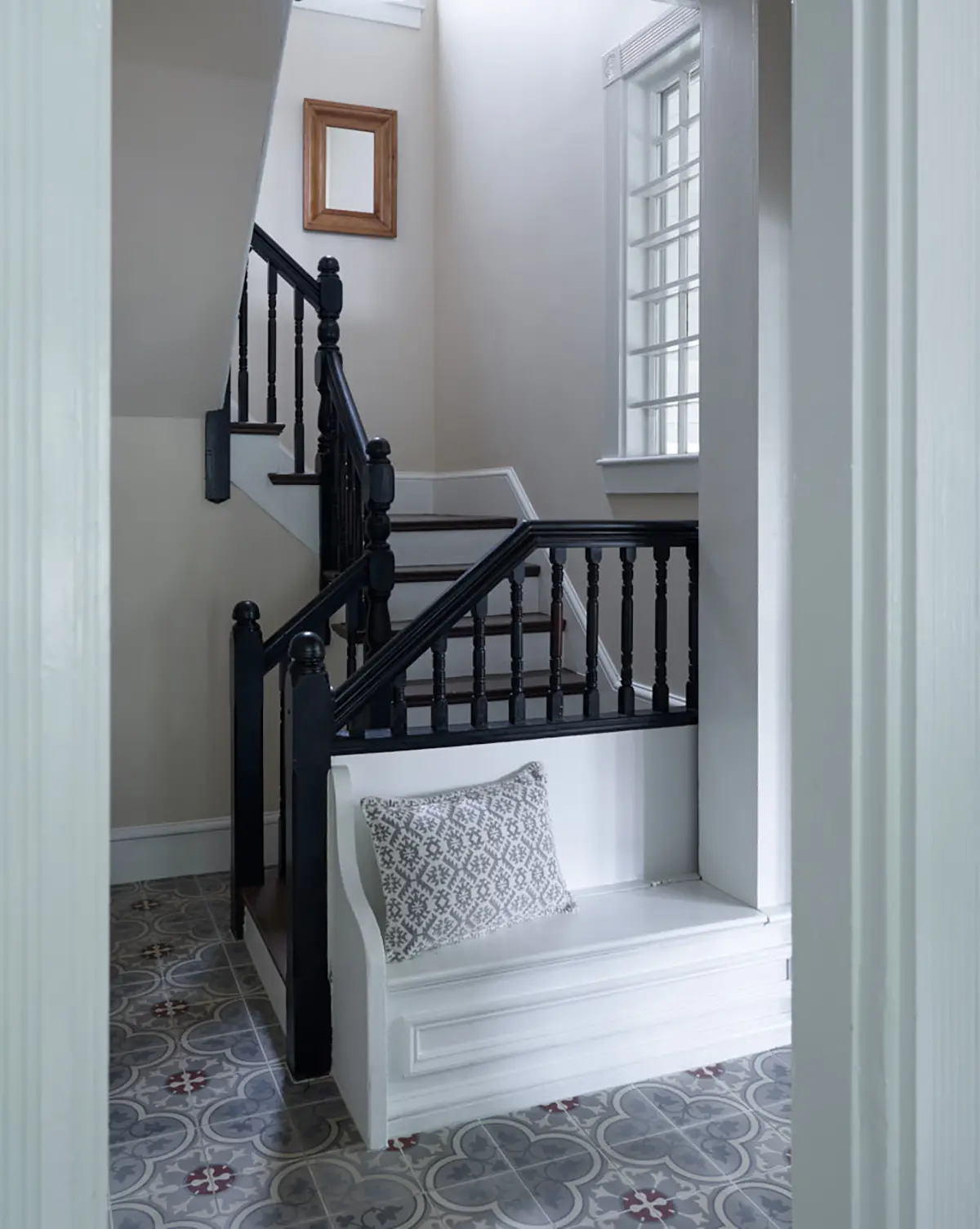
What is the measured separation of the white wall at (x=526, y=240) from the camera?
4.42 metres

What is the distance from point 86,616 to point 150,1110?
2.35 m

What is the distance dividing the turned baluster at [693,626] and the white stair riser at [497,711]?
2.64 ft

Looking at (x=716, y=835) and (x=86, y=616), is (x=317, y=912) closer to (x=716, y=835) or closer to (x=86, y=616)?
(x=716, y=835)

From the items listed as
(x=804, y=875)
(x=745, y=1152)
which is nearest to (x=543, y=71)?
(x=745, y=1152)

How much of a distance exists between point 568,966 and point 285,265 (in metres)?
3.16

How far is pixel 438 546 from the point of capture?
4.95m

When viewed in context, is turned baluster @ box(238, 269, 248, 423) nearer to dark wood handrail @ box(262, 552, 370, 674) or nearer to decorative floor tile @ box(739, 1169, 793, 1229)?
dark wood handrail @ box(262, 552, 370, 674)

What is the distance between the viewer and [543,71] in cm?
480

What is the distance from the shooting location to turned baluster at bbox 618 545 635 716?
312cm

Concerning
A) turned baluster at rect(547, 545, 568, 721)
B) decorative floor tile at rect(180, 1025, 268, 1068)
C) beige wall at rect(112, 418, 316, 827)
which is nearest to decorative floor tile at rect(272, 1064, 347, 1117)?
decorative floor tile at rect(180, 1025, 268, 1068)

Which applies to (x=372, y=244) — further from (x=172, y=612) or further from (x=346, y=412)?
(x=172, y=612)

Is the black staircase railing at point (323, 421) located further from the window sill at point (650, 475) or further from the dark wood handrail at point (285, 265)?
the window sill at point (650, 475)

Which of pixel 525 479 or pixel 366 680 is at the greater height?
pixel 525 479

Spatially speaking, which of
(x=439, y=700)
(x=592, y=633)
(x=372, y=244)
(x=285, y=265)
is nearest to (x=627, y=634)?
(x=592, y=633)
